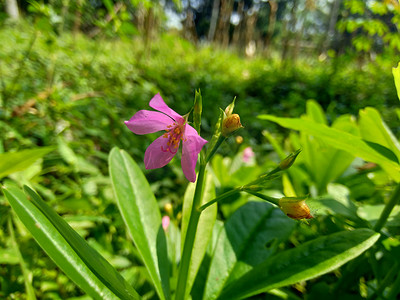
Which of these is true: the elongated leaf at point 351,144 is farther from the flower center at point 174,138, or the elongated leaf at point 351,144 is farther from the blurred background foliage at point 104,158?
the flower center at point 174,138

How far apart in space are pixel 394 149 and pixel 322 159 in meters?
0.33

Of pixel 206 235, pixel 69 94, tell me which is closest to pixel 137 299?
pixel 206 235

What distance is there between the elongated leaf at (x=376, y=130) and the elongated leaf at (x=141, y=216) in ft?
1.70

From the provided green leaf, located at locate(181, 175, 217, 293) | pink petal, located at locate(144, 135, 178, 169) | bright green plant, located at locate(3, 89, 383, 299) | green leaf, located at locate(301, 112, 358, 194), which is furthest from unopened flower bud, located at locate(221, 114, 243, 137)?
green leaf, located at locate(301, 112, 358, 194)

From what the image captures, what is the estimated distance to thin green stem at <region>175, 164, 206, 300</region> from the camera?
440mm

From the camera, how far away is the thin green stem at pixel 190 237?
1.44 feet

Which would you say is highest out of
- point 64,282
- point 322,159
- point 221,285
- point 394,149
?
point 394,149

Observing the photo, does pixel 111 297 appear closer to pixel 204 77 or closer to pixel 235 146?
pixel 235 146

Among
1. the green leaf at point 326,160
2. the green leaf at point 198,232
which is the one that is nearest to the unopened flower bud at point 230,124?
the green leaf at point 198,232

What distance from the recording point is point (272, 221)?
703 millimetres

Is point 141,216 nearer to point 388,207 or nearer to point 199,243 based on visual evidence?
point 199,243

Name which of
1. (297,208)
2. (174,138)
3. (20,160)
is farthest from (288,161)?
(20,160)

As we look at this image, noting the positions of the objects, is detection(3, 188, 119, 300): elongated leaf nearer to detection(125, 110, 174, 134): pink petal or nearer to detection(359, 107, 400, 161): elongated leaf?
detection(125, 110, 174, 134): pink petal

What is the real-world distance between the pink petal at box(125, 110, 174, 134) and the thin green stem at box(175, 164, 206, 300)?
0.34 ft
